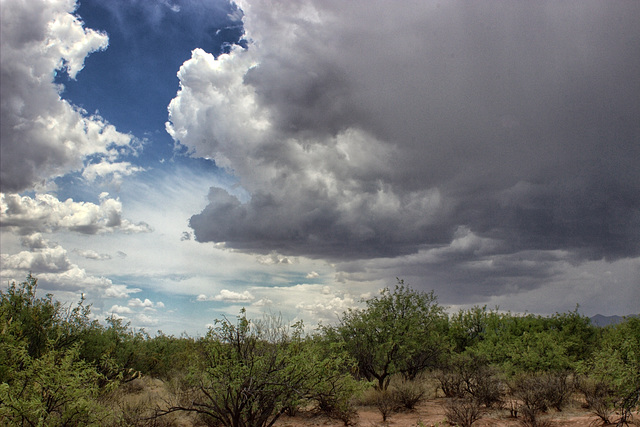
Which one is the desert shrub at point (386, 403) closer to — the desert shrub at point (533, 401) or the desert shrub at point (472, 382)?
the desert shrub at point (472, 382)

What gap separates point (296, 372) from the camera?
1110 centimetres

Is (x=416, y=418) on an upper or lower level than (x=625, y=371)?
lower

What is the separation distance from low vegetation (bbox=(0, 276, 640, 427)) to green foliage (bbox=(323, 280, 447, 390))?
0.08 meters

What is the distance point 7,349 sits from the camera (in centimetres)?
1221

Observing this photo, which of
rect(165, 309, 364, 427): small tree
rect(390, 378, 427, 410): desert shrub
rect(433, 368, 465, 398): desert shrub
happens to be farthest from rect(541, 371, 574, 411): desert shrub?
rect(165, 309, 364, 427): small tree

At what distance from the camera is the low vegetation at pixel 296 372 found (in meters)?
10.5

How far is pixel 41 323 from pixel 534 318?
4947 cm

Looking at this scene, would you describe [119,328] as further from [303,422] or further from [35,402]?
[35,402]

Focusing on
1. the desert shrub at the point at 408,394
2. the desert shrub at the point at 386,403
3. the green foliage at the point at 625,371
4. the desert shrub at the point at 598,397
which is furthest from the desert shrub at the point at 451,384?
the green foliage at the point at 625,371

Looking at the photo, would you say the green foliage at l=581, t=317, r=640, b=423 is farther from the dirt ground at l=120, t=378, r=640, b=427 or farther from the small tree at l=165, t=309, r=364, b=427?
the small tree at l=165, t=309, r=364, b=427

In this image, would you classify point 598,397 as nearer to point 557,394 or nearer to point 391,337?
point 557,394

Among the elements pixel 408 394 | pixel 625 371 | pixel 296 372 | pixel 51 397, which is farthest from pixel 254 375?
pixel 408 394

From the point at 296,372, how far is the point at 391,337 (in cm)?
1649

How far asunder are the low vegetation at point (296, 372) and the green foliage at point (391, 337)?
8cm
